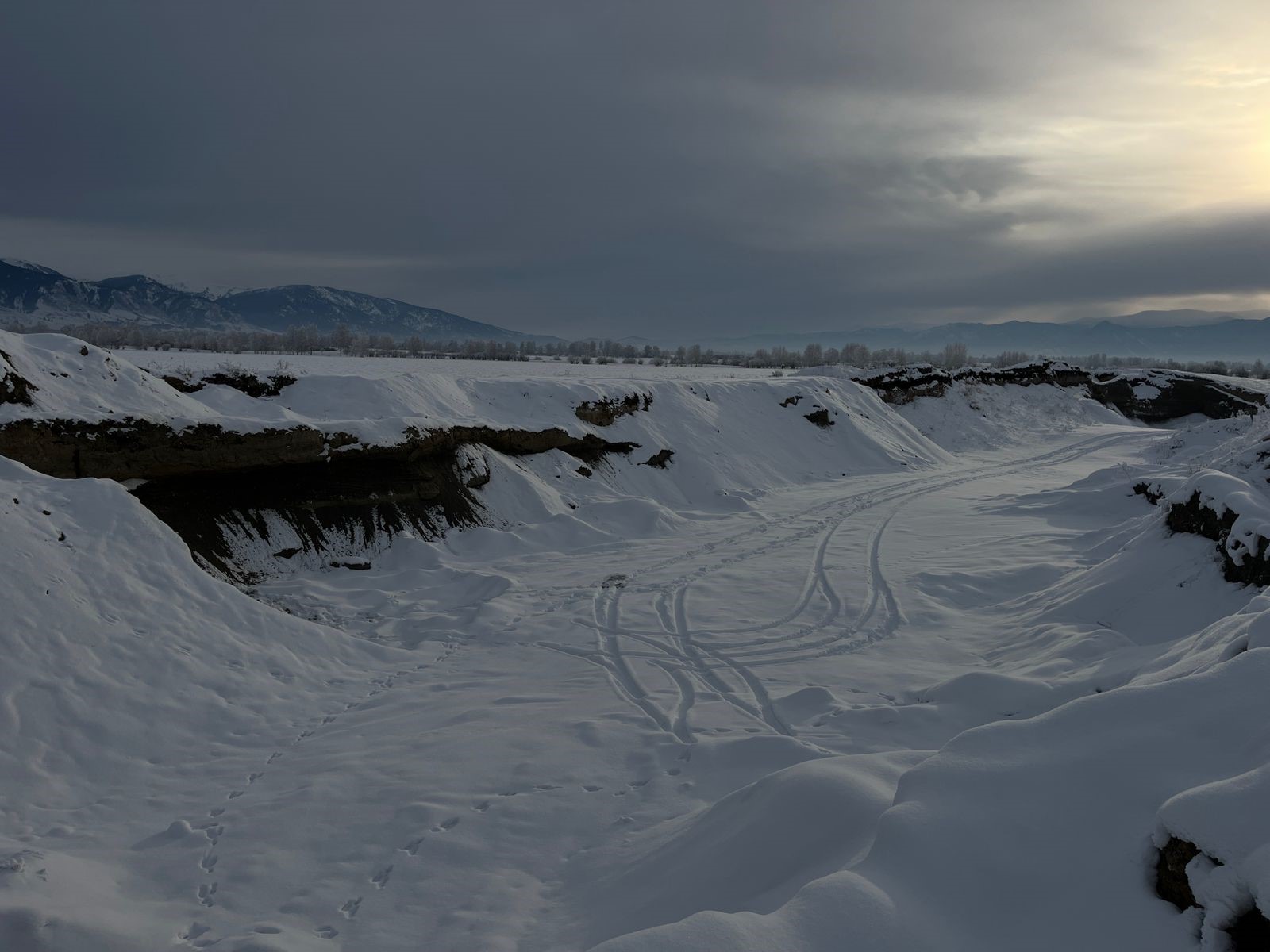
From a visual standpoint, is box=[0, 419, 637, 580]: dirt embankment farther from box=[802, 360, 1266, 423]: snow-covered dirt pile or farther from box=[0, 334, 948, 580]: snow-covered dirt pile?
box=[802, 360, 1266, 423]: snow-covered dirt pile

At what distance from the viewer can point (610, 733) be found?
6781mm

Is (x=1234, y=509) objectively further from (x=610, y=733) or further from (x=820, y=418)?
(x=820, y=418)

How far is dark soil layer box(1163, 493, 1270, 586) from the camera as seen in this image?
7453 millimetres

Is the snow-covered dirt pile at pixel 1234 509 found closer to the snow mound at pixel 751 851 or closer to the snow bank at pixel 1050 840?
the snow bank at pixel 1050 840

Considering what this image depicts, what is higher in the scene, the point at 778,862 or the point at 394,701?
the point at 778,862

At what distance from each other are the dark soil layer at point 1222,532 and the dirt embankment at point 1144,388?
3009cm

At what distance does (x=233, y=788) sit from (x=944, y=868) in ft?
17.7

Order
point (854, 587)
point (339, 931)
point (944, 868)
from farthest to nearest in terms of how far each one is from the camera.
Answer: point (854, 587), point (339, 931), point (944, 868)

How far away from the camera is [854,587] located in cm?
1131

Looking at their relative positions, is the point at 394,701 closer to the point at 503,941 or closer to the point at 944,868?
the point at 503,941

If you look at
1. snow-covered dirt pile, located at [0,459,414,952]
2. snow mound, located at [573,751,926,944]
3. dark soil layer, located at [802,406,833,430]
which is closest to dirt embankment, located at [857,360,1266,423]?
dark soil layer, located at [802,406,833,430]

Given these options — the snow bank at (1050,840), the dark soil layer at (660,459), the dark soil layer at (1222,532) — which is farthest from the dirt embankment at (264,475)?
the dark soil layer at (1222,532)

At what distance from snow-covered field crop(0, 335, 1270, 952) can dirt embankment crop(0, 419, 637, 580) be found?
39cm

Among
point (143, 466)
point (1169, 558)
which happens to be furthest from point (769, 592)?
point (143, 466)
